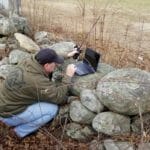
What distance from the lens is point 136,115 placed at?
5.68 meters

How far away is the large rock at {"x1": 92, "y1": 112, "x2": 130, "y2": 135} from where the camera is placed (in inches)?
221

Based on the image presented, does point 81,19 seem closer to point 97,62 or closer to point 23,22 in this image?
point 23,22

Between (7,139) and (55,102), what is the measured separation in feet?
2.45

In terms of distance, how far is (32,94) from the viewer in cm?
563

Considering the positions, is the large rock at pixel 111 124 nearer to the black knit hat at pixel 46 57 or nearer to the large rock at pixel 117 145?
the large rock at pixel 117 145

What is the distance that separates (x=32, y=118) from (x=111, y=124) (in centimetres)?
92

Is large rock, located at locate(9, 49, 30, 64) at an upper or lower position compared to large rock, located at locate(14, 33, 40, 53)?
lower

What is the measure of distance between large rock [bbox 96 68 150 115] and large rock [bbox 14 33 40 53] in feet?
6.07

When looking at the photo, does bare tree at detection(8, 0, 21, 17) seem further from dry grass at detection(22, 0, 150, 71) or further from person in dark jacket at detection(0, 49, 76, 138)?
person in dark jacket at detection(0, 49, 76, 138)

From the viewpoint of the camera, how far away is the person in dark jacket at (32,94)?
5.58m

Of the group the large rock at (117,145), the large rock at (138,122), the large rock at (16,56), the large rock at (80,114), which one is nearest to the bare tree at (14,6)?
the large rock at (16,56)

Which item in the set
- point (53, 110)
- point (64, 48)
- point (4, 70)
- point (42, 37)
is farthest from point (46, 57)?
point (42, 37)

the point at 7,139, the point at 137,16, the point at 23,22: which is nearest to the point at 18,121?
the point at 7,139

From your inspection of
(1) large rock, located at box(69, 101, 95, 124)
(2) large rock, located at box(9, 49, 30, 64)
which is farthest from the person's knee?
(2) large rock, located at box(9, 49, 30, 64)
